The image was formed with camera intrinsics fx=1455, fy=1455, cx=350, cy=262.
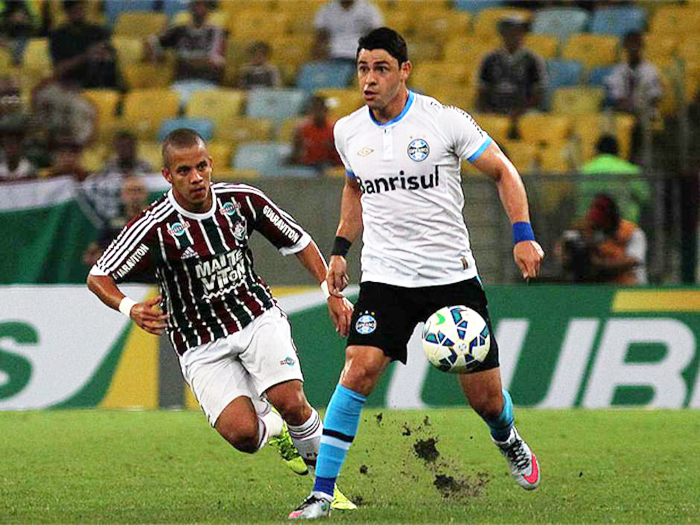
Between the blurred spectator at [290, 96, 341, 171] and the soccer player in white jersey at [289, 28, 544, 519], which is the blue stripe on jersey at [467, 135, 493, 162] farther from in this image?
the blurred spectator at [290, 96, 341, 171]

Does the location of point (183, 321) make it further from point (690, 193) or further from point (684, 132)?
point (684, 132)

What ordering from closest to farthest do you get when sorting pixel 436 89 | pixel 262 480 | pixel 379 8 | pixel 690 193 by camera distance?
pixel 262 480, pixel 690 193, pixel 436 89, pixel 379 8

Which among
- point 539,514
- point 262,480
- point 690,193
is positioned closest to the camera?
point 539,514

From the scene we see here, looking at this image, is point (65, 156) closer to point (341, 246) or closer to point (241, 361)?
point (241, 361)

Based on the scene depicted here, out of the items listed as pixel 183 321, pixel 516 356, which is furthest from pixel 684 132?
pixel 183 321

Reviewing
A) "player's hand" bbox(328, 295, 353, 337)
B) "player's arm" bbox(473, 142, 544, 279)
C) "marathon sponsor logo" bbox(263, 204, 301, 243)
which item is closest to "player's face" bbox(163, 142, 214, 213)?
→ "marathon sponsor logo" bbox(263, 204, 301, 243)

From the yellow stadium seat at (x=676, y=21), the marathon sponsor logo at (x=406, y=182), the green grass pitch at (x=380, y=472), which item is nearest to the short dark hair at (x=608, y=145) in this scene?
the green grass pitch at (x=380, y=472)

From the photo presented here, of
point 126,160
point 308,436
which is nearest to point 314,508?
point 308,436

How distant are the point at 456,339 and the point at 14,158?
25.1 ft

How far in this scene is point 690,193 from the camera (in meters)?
11.7

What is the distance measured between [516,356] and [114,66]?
680 centimetres

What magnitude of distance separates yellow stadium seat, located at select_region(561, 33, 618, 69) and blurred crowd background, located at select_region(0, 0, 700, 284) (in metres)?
0.02

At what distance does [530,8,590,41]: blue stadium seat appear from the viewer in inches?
666

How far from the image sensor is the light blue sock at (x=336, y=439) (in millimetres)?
6395
